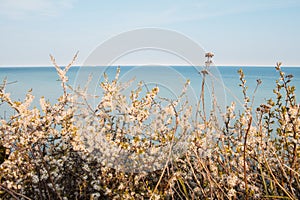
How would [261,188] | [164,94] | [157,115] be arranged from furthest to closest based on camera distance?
[164,94]
[157,115]
[261,188]

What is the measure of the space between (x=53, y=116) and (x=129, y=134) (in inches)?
21.8

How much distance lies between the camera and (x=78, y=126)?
7.41 feet

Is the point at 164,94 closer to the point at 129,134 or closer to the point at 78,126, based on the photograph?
the point at 129,134

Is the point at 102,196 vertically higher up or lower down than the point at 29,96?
lower down

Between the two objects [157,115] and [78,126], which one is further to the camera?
[157,115]

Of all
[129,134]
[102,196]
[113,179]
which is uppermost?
[129,134]

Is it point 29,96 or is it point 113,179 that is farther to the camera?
point 29,96

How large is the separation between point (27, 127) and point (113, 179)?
0.71m

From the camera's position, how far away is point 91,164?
2354 mm

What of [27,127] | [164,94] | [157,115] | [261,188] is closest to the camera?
[261,188]

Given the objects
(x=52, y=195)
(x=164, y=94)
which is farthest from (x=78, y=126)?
(x=164, y=94)

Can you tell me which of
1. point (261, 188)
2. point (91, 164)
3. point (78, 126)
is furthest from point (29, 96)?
point (261, 188)

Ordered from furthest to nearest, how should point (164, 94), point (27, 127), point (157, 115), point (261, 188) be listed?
point (164, 94) < point (157, 115) < point (27, 127) < point (261, 188)

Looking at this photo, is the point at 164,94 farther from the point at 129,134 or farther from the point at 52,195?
the point at 52,195
